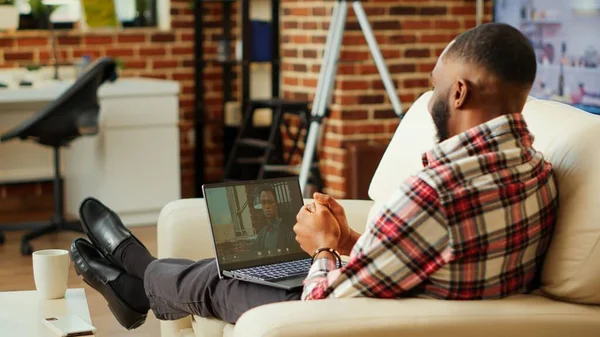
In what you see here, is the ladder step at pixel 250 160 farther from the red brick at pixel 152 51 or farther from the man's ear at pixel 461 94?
the man's ear at pixel 461 94

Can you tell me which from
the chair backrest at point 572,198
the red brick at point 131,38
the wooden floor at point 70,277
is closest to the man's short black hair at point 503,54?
the chair backrest at point 572,198

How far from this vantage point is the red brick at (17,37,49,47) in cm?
596

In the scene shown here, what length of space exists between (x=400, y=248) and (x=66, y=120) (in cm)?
333

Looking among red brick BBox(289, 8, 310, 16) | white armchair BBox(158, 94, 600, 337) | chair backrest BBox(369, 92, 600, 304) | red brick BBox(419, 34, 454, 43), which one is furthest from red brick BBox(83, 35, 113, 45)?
chair backrest BBox(369, 92, 600, 304)

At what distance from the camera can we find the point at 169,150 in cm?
568

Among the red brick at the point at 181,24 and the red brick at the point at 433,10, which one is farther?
the red brick at the point at 181,24

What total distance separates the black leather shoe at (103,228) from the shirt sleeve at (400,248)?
1069 mm

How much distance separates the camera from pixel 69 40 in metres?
6.11

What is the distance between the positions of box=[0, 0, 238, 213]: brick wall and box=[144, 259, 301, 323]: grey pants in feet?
11.9

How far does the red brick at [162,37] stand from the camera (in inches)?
250

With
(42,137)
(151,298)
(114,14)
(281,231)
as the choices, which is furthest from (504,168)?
(114,14)

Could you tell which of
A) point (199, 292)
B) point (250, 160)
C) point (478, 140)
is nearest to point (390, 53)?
point (250, 160)

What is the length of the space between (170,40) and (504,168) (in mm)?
4643

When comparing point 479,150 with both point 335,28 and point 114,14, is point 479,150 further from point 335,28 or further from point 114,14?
point 114,14
